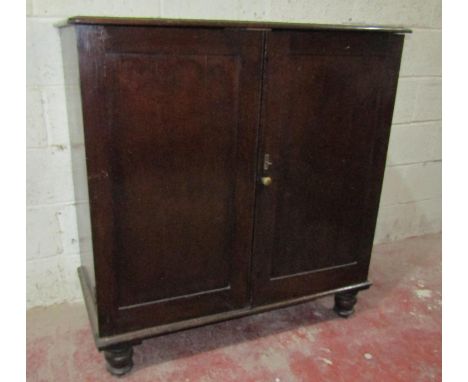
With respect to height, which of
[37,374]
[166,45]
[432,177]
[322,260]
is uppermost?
[166,45]

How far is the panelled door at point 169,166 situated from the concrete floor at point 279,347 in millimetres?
214

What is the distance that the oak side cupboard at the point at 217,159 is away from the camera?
1108 mm

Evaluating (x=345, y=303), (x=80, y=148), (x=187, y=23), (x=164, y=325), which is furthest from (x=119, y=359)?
(x=187, y=23)

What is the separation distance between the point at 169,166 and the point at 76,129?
1.11 ft

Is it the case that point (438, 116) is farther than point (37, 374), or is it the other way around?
point (438, 116)

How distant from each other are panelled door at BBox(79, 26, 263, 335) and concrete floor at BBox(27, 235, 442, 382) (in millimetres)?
214

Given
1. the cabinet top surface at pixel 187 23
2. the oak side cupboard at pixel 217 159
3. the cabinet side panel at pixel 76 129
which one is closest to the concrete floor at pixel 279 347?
the oak side cupboard at pixel 217 159

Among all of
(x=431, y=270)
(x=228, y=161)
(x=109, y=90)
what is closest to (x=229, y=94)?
(x=228, y=161)

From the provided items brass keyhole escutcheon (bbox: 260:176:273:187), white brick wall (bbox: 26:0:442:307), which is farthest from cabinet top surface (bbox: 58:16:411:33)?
A: brass keyhole escutcheon (bbox: 260:176:273:187)

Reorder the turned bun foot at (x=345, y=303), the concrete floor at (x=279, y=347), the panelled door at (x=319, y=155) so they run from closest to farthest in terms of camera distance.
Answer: the panelled door at (x=319, y=155)
the concrete floor at (x=279, y=347)
the turned bun foot at (x=345, y=303)

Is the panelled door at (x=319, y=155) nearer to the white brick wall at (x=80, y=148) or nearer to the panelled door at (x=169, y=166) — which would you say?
the panelled door at (x=169, y=166)

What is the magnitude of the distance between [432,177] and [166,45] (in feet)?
6.18

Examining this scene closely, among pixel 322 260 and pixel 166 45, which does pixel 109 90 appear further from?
pixel 322 260

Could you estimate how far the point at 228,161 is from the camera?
4.15ft
